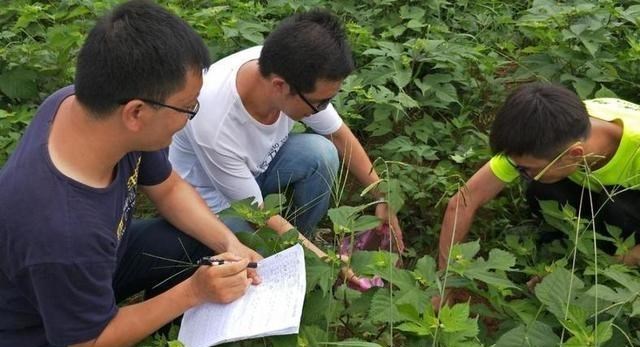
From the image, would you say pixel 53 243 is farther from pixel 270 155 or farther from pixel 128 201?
pixel 270 155

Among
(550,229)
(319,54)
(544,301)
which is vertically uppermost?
(319,54)

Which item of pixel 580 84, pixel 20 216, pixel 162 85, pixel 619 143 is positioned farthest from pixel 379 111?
pixel 20 216

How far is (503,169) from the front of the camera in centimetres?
230

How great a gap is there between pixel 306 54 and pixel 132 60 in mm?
727

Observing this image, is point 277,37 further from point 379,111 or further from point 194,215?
point 379,111

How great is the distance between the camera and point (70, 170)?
1505 mm

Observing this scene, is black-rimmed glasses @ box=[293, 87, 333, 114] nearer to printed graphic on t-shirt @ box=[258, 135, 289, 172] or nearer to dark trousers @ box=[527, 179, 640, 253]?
printed graphic on t-shirt @ box=[258, 135, 289, 172]

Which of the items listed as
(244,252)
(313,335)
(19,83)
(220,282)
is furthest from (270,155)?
(19,83)

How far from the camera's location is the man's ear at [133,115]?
4.92 feet

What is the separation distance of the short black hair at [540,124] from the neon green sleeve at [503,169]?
0.18 m

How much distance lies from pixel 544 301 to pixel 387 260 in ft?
1.33

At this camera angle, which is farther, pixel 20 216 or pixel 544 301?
pixel 544 301

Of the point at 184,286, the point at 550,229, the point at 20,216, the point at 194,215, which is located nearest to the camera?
the point at 20,216

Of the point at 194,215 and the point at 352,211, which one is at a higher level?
the point at 352,211
